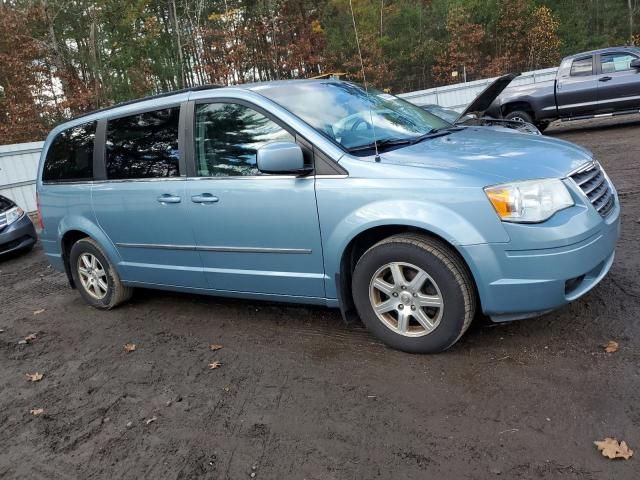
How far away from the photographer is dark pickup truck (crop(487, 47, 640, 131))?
11.5m

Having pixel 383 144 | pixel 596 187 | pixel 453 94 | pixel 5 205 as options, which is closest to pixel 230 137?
pixel 383 144

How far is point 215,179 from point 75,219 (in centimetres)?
187

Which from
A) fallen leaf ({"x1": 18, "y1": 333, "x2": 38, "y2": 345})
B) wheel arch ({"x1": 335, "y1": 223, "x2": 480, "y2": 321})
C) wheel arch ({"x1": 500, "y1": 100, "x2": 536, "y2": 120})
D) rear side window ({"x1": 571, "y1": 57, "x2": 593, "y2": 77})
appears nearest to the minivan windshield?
wheel arch ({"x1": 335, "y1": 223, "x2": 480, "y2": 321})

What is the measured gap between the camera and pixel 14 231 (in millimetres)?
8586

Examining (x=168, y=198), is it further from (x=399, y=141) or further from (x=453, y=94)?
(x=453, y=94)

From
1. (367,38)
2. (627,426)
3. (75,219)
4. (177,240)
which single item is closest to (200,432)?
(177,240)

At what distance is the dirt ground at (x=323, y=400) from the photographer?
8.30 feet

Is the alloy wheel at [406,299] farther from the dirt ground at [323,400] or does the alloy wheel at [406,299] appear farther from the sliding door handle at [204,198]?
the sliding door handle at [204,198]

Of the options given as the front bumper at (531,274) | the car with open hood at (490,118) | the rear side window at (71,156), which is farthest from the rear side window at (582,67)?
the rear side window at (71,156)

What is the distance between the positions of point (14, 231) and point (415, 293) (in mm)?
7635

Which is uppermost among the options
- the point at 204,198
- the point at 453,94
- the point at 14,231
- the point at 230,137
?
the point at 453,94

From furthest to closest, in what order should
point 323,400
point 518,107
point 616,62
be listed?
point 518,107, point 616,62, point 323,400

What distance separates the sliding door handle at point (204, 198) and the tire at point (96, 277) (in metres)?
1.47

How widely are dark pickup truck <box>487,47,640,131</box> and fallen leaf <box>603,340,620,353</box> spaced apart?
975 cm
